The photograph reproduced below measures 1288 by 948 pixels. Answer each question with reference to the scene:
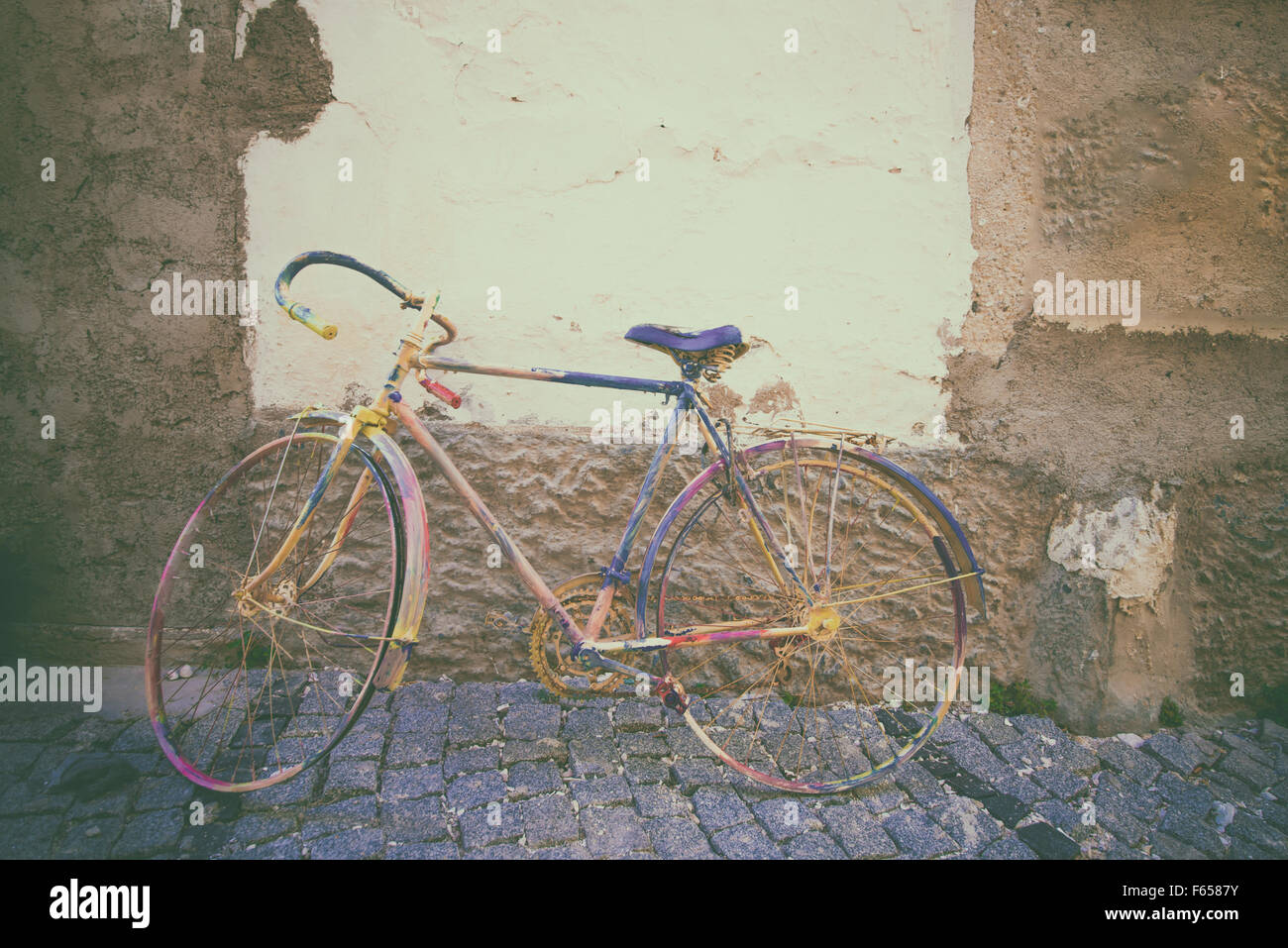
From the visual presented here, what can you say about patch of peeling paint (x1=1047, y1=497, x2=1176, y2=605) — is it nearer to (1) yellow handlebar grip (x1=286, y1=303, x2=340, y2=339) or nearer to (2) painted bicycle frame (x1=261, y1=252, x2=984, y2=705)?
(2) painted bicycle frame (x1=261, y1=252, x2=984, y2=705)

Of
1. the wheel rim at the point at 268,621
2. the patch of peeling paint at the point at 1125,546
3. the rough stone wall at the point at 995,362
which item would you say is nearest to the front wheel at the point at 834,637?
the rough stone wall at the point at 995,362

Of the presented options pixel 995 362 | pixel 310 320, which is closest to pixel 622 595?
pixel 310 320

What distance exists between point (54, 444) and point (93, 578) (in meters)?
0.58

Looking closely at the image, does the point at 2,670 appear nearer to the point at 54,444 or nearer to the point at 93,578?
the point at 93,578

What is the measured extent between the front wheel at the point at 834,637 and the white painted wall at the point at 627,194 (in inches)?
19.0

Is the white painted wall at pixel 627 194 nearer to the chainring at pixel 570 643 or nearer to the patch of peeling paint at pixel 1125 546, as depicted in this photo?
the chainring at pixel 570 643

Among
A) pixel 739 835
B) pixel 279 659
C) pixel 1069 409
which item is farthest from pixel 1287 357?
pixel 279 659

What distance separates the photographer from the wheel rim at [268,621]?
82.4 inches

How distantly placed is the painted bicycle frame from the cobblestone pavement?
15.0 inches

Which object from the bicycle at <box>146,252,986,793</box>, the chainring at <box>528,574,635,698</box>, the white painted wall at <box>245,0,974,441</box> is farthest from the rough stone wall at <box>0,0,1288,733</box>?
the chainring at <box>528,574,635,698</box>

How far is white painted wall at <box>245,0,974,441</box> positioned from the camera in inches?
101

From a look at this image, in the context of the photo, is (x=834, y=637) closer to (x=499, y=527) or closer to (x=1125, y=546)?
(x=499, y=527)

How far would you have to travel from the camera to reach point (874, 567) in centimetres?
274

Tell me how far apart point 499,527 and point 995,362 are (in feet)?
7.42
